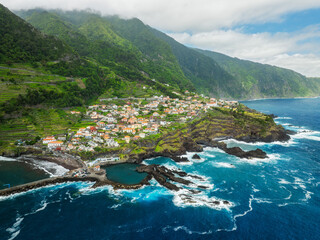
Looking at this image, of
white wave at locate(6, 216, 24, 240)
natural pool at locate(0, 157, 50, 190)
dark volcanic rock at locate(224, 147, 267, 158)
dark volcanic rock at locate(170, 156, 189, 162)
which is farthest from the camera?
dark volcanic rock at locate(224, 147, 267, 158)

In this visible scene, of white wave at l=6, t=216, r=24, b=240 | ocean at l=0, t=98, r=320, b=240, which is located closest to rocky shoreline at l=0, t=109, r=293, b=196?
ocean at l=0, t=98, r=320, b=240

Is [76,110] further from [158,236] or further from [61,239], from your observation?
[158,236]

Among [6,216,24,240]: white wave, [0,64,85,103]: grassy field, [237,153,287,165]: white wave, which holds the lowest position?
[6,216,24,240]: white wave

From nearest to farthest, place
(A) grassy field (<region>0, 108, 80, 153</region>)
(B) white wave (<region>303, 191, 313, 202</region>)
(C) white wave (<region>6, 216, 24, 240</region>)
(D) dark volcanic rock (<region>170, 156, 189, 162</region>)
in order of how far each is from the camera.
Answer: (C) white wave (<region>6, 216, 24, 240</region>), (B) white wave (<region>303, 191, 313, 202</region>), (D) dark volcanic rock (<region>170, 156, 189, 162</region>), (A) grassy field (<region>0, 108, 80, 153</region>)

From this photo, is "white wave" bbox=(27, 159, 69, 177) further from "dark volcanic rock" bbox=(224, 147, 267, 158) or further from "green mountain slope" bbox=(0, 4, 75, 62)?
"green mountain slope" bbox=(0, 4, 75, 62)

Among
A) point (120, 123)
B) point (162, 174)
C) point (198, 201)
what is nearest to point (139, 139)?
point (162, 174)

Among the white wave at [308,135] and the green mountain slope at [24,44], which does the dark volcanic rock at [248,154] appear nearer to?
the white wave at [308,135]
